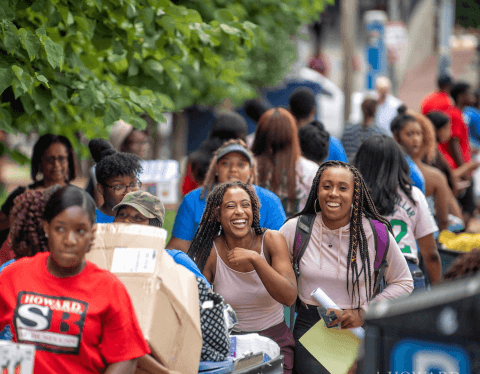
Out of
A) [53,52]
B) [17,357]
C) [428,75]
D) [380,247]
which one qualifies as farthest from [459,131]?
[428,75]

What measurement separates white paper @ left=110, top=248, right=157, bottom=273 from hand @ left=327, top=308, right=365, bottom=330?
112 cm

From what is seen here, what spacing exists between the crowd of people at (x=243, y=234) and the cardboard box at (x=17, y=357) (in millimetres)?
174

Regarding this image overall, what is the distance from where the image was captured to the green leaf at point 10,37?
157 inches

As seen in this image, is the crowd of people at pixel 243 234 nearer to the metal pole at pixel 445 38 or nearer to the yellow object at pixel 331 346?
the yellow object at pixel 331 346

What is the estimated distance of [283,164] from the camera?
19.0 ft

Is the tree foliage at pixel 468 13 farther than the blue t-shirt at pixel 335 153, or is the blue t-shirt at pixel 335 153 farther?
the tree foliage at pixel 468 13

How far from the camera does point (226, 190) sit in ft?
13.0

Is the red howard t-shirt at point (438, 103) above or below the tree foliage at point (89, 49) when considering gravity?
above

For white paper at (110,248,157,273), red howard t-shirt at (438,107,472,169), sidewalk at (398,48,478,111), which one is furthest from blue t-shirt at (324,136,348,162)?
sidewalk at (398,48,478,111)

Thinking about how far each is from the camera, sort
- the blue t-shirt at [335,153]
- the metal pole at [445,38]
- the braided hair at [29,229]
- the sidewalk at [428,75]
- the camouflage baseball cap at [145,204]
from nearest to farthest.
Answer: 1. the braided hair at [29,229]
2. the camouflage baseball cap at [145,204]
3. the blue t-shirt at [335,153]
4. the metal pole at [445,38]
5. the sidewalk at [428,75]

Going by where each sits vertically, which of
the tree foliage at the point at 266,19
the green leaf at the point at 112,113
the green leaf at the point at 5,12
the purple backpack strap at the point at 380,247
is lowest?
the purple backpack strap at the point at 380,247

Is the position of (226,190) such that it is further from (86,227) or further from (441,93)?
(441,93)

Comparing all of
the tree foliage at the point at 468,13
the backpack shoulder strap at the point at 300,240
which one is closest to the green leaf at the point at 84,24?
the backpack shoulder strap at the point at 300,240

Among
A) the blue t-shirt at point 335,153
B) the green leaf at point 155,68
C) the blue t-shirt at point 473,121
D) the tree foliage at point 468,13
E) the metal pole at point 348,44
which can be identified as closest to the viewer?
the green leaf at point 155,68
